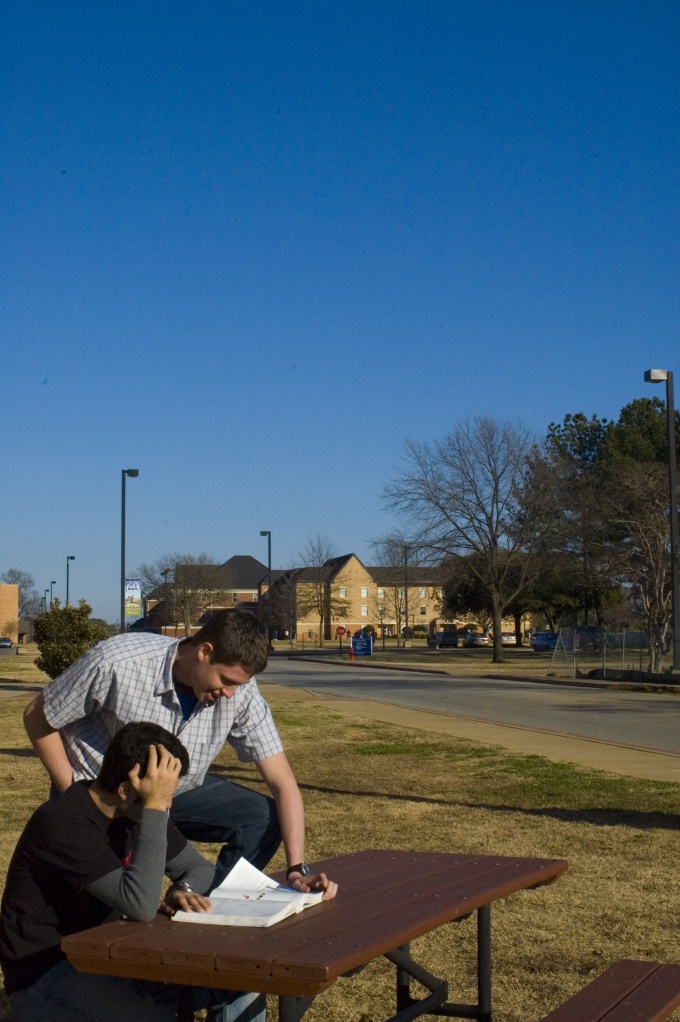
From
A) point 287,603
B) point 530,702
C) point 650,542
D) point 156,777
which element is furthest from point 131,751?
point 287,603

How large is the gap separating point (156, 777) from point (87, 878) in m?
0.33

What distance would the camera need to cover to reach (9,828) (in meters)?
8.55

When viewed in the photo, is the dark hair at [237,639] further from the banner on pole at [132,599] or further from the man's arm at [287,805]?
the banner on pole at [132,599]

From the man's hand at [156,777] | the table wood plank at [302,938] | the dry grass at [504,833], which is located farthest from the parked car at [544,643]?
the man's hand at [156,777]

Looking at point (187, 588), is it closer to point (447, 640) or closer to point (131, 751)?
point (447, 640)

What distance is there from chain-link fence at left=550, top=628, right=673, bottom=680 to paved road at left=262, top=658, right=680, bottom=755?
296 cm

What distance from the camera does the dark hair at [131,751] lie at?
3225 mm

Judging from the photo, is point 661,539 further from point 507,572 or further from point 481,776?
point 481,776

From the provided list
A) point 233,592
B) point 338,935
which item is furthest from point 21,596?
point 338,935

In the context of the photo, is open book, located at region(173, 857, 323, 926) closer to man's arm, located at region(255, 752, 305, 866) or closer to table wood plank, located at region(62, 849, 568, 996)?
table wood plank, located at region(62, 849, 568, 996)

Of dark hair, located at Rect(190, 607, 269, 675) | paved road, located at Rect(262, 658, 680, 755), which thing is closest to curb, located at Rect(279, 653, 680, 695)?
paved road, located at Rect(262, 658, 680, 755)

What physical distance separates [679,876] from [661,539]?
29.7 m

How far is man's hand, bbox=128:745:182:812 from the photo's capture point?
10.5ft

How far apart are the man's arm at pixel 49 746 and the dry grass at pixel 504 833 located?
5.07ft
